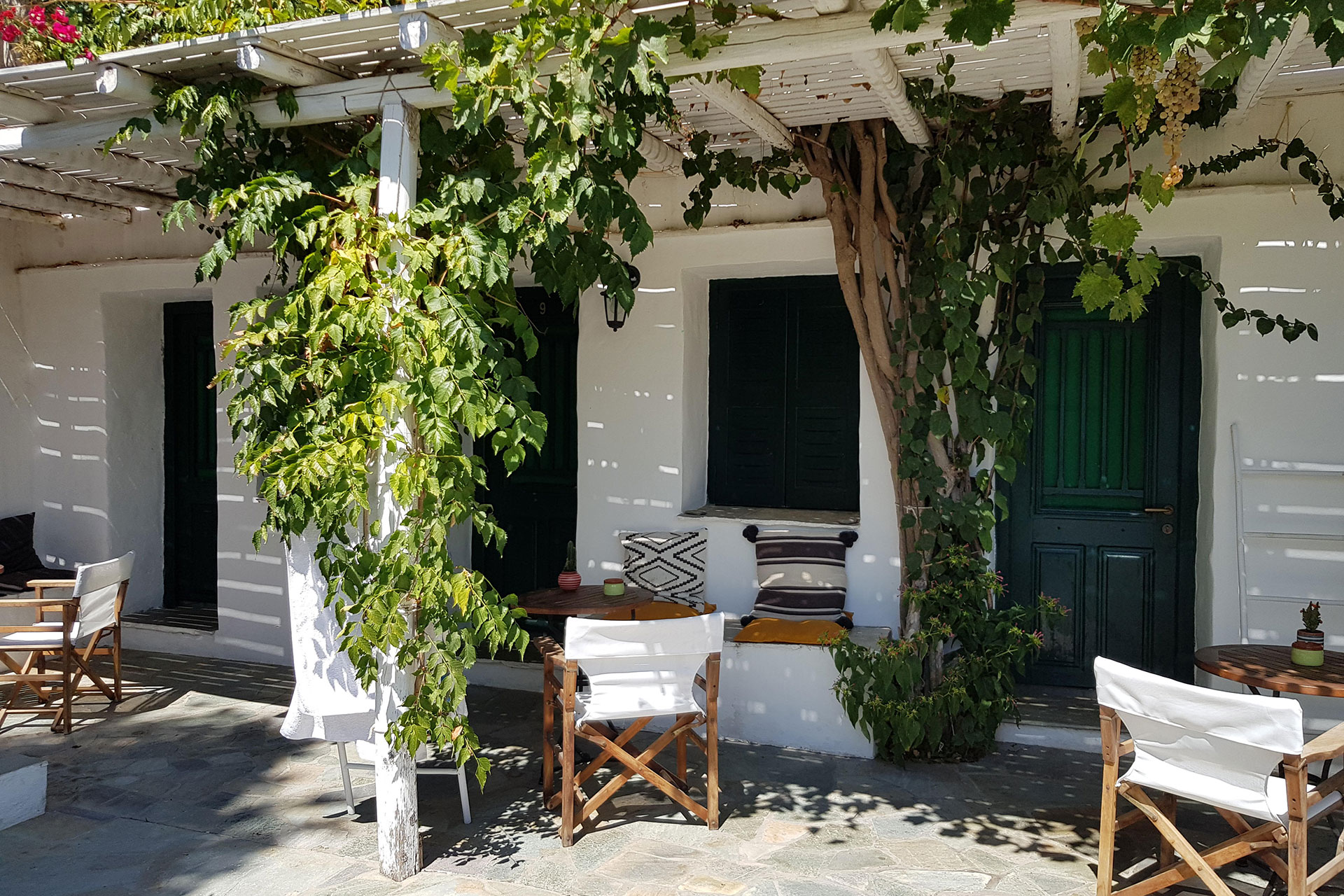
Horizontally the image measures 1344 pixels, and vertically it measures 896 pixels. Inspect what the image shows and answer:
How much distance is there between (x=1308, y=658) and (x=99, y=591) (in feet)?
19.5

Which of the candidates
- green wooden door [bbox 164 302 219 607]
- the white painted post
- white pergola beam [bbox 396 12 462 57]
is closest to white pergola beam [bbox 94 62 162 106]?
the white painted post

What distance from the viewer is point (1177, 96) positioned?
A: 11.9 ft

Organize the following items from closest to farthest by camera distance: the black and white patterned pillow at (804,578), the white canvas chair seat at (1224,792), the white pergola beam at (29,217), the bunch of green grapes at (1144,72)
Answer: the white canvas chair seat at (1224,792) → the bunch of green grapes at (1144,72) → the black and white patterned pillow at (804,578) → the white pergola beam at (29,217)

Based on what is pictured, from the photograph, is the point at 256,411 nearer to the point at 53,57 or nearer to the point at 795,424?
the point at 53,57

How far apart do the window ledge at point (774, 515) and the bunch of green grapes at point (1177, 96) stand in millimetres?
2692

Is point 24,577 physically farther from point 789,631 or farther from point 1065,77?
point 1065,77

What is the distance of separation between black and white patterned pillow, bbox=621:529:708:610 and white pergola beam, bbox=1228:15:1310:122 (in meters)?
3.43

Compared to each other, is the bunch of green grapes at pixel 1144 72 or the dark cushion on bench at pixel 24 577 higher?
the bunch of green grapes at pixel 1144 72

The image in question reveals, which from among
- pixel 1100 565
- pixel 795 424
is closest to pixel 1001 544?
pixel 1100 565

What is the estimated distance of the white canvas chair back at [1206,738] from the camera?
2.93 metres

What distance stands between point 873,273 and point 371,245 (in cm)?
260

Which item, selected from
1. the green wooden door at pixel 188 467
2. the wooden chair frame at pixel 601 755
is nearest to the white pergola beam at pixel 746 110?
the wooden chair frame at pixel 601 755

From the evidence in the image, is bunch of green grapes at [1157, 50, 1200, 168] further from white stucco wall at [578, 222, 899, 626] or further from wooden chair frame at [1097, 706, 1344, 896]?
white stucco wall at [578, 222, 899, 626]

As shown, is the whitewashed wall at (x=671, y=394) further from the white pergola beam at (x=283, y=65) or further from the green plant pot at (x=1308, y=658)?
the white pergola beam at (x=283, y=65)
